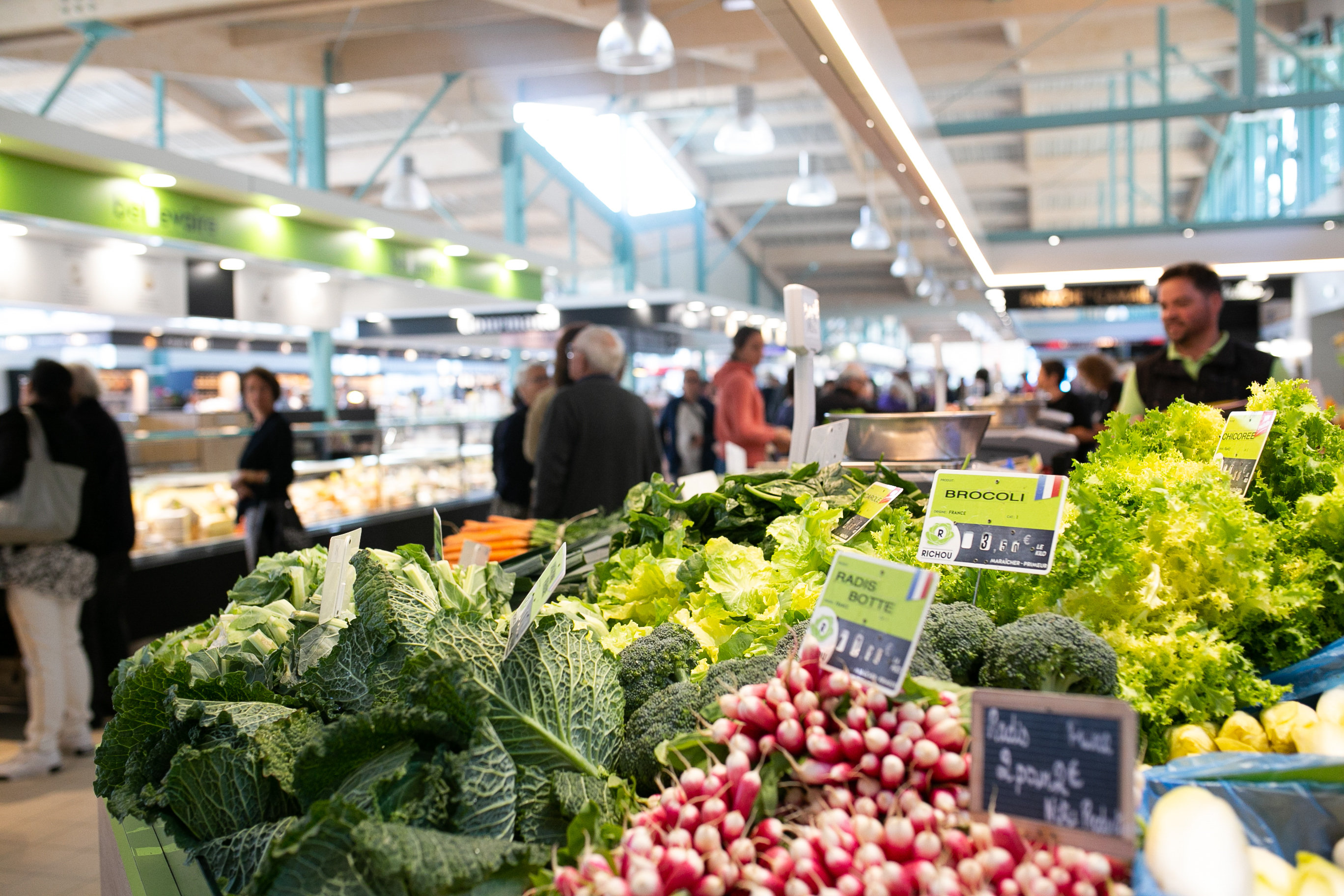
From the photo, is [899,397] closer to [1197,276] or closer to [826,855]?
[1197,276]

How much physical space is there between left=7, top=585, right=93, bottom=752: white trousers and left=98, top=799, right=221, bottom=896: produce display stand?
3.19 metres

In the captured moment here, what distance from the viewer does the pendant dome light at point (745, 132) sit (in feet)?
23.8

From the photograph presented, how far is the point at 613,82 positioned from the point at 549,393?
4758 mm

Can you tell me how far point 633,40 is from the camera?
15.9ft

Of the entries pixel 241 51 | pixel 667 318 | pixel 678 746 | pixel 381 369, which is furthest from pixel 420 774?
pixel 381 369

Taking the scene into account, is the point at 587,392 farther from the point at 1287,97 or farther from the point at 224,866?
the point at 1287,97

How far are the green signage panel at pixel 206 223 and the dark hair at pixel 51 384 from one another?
0.96 metres

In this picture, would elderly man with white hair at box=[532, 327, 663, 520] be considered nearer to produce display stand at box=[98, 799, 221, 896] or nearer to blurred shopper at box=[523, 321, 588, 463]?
blurred shopper at box=[523, 321, 588, 463]

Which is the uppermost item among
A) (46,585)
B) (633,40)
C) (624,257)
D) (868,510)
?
(624,257)

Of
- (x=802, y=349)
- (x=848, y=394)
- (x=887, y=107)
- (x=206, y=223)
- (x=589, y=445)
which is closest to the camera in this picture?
(x=802, y=349)

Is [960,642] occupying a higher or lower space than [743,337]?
lower

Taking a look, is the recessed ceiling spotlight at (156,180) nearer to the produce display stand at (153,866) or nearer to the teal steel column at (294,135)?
the teal steel column at (294,135)

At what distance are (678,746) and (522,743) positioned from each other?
9.2 inches

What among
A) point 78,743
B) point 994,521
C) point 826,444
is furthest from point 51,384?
point 994,521
